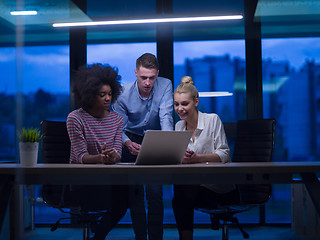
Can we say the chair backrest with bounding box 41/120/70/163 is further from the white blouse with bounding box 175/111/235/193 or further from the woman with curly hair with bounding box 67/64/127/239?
the white blouse with bounding box 175/111/235/193

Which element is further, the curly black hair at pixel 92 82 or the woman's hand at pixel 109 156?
the curly black hair at pixel 92 82

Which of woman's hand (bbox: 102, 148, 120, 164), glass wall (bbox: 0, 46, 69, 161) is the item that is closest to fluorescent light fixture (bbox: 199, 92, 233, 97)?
glass wall (bbox: 0, 46, 69, 161)

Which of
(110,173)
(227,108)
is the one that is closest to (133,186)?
(110,173)

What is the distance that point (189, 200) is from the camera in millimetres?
1728

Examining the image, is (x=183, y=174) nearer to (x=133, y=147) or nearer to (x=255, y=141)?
(x=133, y=147)

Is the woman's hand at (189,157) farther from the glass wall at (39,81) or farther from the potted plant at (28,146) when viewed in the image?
the glass wall at (39,81)

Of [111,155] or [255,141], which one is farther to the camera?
[255,141]

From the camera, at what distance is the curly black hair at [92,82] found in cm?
220

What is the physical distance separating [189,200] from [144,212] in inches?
8.5

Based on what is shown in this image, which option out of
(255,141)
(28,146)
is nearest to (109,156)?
(28,146)

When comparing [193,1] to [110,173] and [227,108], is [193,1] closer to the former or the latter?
[227,108]

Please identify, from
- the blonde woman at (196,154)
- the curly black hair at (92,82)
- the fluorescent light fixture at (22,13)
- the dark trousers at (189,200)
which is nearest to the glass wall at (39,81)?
the fluorescent light fixture at (22,13)

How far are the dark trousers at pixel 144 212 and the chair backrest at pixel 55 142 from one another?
2.79 ft

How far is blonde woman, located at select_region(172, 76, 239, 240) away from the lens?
1.69m
